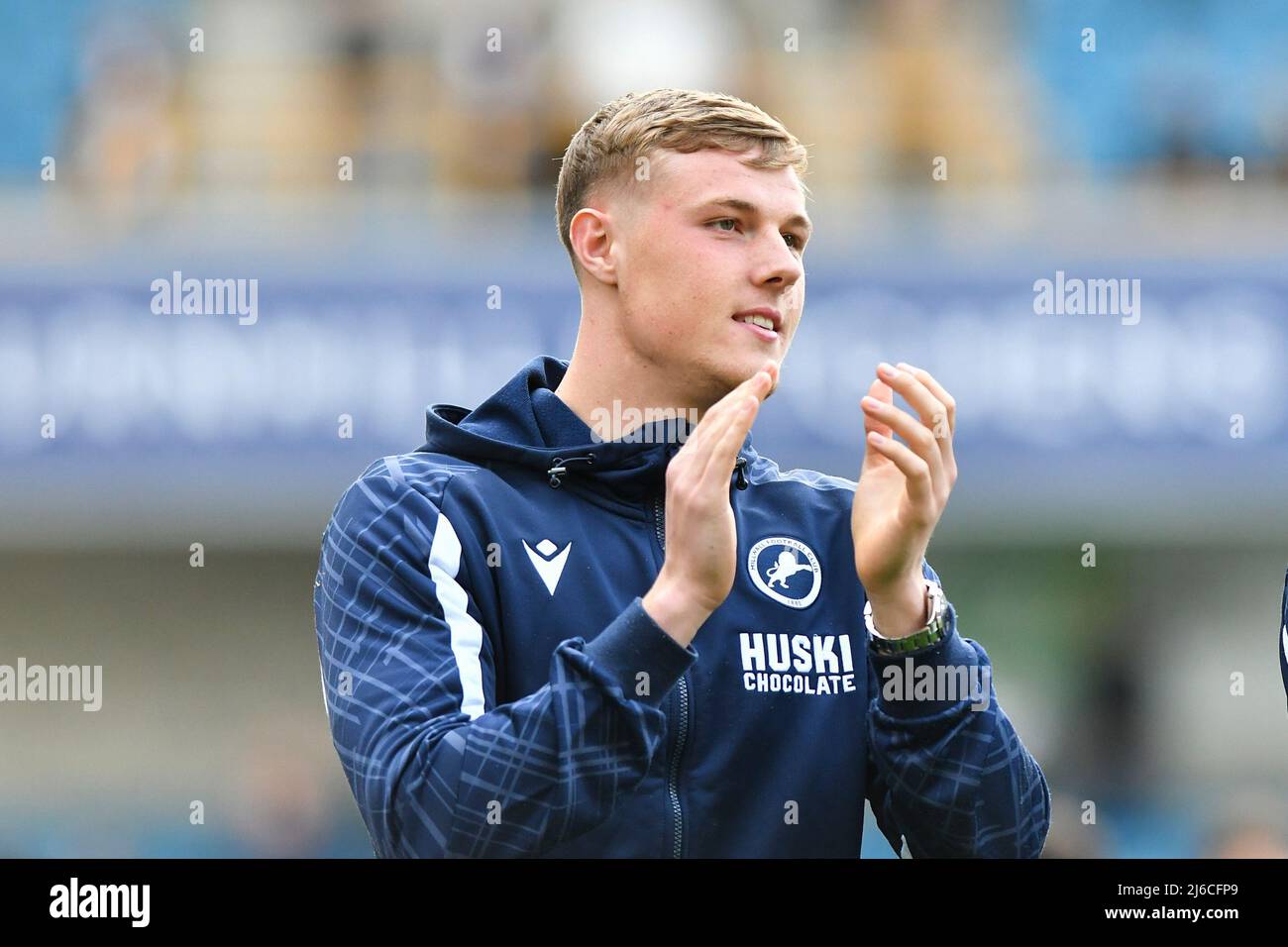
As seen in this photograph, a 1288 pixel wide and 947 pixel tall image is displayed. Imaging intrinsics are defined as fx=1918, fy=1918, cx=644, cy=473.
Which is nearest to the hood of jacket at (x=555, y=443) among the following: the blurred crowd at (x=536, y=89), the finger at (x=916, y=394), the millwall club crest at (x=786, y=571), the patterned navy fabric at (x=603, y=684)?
the patterned navy fabric at (x=603, y=684)

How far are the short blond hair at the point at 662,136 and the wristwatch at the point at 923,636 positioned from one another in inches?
22.1

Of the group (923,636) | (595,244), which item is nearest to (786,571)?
(923,636)

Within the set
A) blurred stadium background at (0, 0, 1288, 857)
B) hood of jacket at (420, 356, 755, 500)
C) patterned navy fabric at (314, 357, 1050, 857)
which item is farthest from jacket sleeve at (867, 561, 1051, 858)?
blurred stadium background at (0, 0, 1288, 857)

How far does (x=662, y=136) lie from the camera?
2.29 meters

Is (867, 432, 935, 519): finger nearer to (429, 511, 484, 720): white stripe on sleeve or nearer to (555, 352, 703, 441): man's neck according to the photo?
(555, 352, 703, 441): man's neck

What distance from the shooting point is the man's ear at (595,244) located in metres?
2.34

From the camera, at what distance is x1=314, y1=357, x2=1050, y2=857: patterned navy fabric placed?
1.93 metres

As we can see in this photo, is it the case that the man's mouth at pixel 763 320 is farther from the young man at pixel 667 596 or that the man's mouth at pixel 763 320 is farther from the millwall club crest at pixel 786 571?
the millwall club crest at pixel 786 571

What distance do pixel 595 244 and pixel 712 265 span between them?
0.21 meters

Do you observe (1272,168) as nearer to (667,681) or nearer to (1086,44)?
(1086,44)

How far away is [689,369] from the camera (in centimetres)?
224

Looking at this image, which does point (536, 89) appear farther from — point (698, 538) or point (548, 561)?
point (698, 538)

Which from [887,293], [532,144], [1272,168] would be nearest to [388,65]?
[532,144]

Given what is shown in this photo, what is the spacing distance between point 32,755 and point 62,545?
858 mm
